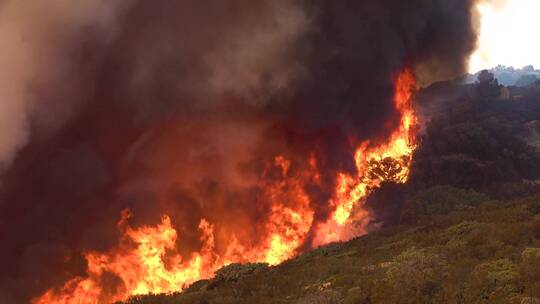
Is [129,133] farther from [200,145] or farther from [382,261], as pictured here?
[382,261]

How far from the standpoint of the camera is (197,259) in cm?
3612

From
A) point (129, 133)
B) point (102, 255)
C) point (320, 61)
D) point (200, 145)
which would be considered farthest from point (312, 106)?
point (102, 255)

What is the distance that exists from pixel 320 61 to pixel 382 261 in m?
33.4

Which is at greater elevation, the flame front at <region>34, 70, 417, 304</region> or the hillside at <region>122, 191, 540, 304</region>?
the flame front at <region>34, 70, 417, 304</region>

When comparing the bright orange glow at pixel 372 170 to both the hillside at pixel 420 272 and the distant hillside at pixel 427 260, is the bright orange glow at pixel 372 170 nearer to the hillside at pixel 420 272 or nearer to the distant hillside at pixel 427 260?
the distant hillside at pixel 427 260

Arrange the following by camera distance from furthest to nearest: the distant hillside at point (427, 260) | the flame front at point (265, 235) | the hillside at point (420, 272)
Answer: the flame front at point (265, 235)
the distant hillside at point (427, 260)
the hillside at point (420, 272)

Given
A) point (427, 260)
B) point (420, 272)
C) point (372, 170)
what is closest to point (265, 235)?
point (372, 170)

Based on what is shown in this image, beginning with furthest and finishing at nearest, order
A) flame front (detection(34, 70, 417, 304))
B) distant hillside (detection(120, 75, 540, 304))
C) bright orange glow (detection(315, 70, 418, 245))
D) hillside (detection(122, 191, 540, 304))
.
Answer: bright orange glow (detection(315, 70, 418, 245)) → flame front (detection(34, 70, 417, 304)) → distant hillside (detection(120, 75, 540, 304)) → hillside (detection(122, 191, 540, 304))

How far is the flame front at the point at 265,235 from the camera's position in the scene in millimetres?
32938

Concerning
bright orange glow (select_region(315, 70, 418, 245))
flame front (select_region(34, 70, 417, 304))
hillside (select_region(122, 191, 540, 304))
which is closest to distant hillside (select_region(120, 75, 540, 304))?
hillside (select_region(122, 191, 540, 304))

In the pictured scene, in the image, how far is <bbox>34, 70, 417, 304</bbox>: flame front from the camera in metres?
32.9

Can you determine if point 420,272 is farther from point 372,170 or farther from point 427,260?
point 372,170

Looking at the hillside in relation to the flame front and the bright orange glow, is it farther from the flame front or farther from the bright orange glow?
the bright orange glow

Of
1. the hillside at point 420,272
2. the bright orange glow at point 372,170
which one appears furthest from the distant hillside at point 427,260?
the bright orange glow at point 372,170
